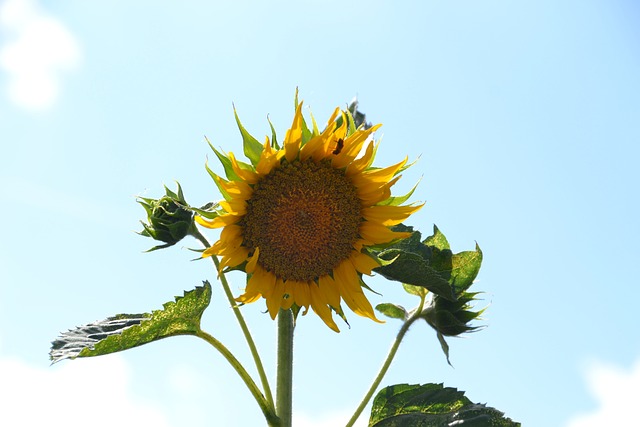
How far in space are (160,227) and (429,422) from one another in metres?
1.69

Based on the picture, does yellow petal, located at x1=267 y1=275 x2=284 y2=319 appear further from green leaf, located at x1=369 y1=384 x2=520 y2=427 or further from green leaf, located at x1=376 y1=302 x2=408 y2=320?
green leaf, located at x1=376 y1=302 x2=408 y2=320

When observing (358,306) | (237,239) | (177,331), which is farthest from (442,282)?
(177,331)

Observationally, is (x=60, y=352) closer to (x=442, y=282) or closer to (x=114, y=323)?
(x=114, y=323)

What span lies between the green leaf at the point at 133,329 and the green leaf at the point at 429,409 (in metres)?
1.05

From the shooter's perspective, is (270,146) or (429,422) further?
(429,422)

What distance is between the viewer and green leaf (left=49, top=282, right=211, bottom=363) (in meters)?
3.30

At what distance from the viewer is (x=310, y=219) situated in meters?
3.59

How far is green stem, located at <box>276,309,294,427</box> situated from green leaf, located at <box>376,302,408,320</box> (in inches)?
40.5

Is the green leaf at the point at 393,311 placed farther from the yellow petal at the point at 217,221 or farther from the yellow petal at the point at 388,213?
the yellow petal at the point at 217,221

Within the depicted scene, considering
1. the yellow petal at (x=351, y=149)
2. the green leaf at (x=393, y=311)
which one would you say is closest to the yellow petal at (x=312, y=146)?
the yellow petal at (x=351, y=149)

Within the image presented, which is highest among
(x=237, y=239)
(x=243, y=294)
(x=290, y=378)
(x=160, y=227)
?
(x=160, y=227)

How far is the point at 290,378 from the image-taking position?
355cm

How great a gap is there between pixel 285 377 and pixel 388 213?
3.06 feet

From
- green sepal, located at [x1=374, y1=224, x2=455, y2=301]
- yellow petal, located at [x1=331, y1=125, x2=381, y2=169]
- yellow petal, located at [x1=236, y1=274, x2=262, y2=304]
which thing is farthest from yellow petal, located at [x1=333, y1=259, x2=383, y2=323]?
yellow petal, located at [x1=331, y1=125, x2=381, y2=169]
